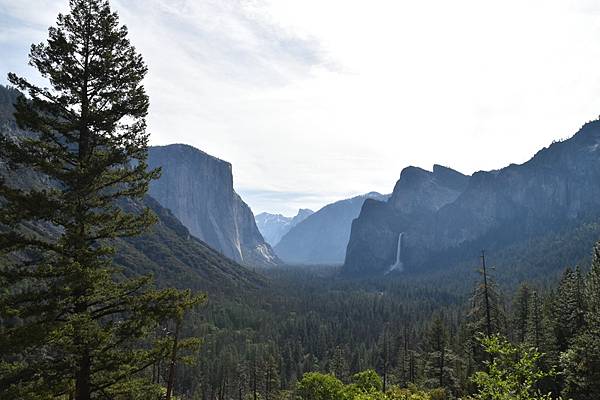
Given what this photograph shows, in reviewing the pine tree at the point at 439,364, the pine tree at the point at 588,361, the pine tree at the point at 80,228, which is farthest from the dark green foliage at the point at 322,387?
the pine tree at the point at 80,228

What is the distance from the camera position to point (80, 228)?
1211 centimetres

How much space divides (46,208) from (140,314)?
3.95 metres

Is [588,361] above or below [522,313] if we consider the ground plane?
above

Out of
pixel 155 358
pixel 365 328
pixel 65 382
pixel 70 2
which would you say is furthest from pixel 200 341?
pixel 365 328

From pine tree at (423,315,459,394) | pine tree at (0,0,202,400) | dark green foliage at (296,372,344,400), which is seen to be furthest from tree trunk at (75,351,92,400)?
pine tree at (423,315,459,394)

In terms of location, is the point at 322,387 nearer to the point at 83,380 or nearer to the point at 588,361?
the point at 588,361

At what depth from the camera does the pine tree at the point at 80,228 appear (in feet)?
36.3

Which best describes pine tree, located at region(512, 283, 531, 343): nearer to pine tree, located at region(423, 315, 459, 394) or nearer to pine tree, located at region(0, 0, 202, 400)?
pine tree, located at region(423, 315, 459, 394)

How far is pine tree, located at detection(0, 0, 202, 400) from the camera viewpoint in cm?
1105

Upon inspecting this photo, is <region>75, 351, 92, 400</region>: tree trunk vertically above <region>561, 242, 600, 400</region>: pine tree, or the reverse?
<region>75, 351, 92, 400</region>: tree trunk

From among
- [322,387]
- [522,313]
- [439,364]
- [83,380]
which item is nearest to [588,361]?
[322,387]

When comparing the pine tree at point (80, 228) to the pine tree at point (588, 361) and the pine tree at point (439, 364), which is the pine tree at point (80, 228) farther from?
the pine tree at point (439, 364)

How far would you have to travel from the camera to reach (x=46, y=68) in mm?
12336

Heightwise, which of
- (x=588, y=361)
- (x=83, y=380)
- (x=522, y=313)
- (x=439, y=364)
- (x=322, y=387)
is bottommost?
(x=439, y=364)
